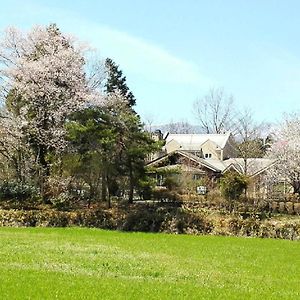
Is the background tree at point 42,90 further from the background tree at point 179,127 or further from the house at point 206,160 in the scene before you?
the background tree at point 179,127

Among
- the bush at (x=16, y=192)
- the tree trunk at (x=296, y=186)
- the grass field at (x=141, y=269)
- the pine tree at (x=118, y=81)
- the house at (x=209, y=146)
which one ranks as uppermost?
the pine tree at (x=118, y=81)

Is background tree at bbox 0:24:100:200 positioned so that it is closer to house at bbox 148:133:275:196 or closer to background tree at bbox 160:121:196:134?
house at bbox 148:133:275:196

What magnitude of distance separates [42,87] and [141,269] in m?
22.0

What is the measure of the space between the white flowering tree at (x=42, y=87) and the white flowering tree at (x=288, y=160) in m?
18.8

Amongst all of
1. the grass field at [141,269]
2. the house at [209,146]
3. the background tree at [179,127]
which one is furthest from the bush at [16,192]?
the background tree at [179,127]

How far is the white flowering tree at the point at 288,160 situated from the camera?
44.5 meters

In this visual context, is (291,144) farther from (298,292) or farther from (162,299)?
(162,299)

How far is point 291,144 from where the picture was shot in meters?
46.1

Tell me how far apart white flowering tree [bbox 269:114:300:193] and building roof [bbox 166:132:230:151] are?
16490 mm

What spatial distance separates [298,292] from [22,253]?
28.8 ft

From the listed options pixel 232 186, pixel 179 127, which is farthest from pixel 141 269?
pixel 179 127

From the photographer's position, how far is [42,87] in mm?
34156

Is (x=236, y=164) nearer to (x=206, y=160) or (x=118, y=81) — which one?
(x=206, y=160)

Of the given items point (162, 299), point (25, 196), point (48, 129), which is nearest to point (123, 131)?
point (48, 129)
